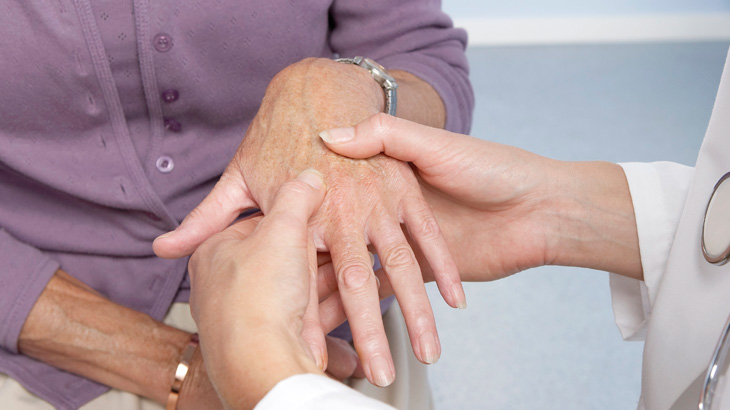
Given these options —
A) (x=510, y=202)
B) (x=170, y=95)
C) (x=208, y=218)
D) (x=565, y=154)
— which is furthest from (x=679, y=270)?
(x=565, y=154)

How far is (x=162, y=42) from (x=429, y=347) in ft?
1.95

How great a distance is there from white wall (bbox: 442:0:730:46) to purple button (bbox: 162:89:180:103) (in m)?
3.12

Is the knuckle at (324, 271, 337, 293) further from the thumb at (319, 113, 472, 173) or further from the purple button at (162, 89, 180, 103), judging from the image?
the purple button at (162, 89, 180, 103)

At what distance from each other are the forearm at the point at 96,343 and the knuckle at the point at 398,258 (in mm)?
381

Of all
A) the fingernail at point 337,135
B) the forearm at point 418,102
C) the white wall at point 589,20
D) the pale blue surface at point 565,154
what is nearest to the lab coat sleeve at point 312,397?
the fingernail at point 337,135

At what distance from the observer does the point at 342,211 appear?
0.89 m

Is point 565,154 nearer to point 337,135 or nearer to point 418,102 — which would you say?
A: point 418,102

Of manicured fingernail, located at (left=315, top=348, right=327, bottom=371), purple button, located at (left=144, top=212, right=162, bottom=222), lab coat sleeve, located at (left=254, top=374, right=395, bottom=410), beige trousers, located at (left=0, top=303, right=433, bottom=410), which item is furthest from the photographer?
purple button, located at (left=144, top=212, right=162, bottom=222)

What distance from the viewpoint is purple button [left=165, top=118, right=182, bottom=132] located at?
105 cm

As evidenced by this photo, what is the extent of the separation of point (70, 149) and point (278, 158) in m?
0.35

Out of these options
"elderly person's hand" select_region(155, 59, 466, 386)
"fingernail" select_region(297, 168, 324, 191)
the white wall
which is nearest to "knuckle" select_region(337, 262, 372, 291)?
"elderly person's hand" select_region(155, 59, 466, 386)

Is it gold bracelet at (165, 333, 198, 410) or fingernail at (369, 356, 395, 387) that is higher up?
fingernail at (369, 356, 395, 387)

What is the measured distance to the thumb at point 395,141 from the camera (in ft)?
2.95

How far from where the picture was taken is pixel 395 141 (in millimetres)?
908
